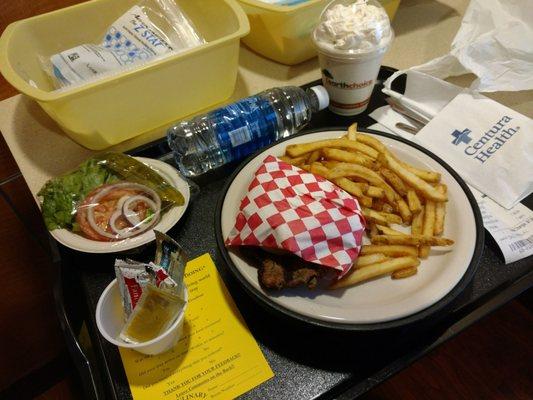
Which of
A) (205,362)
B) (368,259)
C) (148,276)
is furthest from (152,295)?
(368,259)

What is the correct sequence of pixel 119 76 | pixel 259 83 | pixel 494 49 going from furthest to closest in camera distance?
pixel 259 83
pixel 494 49
pixel 119 76

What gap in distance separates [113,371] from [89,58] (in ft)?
2.24

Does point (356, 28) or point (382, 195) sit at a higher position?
point (356, 28)

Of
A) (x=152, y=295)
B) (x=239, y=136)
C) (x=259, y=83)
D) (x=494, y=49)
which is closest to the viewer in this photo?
(x=152, y=295)

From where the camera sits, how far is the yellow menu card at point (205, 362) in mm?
643

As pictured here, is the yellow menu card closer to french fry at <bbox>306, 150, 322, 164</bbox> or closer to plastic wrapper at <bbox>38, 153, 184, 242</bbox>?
plastic wrapper at <bbox>38, 153, 184, 242</bbox>

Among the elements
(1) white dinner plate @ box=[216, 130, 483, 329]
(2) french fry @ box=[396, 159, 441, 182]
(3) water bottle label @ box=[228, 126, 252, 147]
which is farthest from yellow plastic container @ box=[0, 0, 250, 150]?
(2) french fry @ box=[396, 159, 441, 182]

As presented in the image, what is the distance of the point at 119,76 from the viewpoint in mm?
826

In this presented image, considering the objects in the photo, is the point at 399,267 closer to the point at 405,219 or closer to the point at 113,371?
the point at 405,219

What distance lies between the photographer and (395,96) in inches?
41.2

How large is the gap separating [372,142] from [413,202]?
0.16m

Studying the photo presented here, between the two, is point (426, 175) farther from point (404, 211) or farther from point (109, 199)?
point (109, 199)

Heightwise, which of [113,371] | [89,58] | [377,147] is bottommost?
[113,371]

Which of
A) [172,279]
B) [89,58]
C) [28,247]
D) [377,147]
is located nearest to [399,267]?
[377,147]
